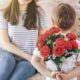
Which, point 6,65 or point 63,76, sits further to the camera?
point 6,65

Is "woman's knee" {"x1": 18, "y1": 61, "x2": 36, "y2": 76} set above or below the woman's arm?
below

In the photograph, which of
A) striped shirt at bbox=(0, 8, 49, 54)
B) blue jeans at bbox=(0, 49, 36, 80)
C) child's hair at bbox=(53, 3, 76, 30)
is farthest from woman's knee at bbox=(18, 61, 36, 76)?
child's hair at bbox=(53, 3, 76, 30)

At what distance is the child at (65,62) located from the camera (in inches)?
58.8

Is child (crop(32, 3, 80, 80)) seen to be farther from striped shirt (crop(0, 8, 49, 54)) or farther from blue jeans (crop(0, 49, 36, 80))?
striped shirt (crop(0, 8, 49, 54))

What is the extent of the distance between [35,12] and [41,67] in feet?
1.85

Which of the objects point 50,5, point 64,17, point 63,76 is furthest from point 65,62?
point 50,5

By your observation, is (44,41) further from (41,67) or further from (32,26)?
(32,26)

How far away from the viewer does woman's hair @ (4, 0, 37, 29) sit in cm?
192

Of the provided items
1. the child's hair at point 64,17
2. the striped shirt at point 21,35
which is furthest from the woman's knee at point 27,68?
the child's hair at point 64,17

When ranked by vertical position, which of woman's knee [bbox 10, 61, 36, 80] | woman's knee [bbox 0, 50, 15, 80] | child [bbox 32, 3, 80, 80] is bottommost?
woman's knee [bbox 10, 61, 36, 80]

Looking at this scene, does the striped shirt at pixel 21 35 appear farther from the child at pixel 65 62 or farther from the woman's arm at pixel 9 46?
the child at pixel 65 62

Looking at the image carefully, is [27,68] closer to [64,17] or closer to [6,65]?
[6,65]

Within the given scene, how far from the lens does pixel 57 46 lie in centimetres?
139

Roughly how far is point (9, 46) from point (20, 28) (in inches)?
6.3
